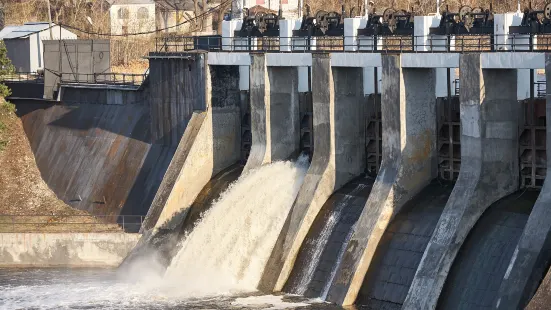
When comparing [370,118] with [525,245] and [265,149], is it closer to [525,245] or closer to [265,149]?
[265,149]

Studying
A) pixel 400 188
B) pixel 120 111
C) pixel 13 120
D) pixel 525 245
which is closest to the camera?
pixel 525 245

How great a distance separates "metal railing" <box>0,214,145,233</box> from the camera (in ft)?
171

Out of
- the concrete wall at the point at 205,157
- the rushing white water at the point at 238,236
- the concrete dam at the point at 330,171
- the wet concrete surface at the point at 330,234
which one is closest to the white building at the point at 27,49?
the concrete dam at the point at 330,171

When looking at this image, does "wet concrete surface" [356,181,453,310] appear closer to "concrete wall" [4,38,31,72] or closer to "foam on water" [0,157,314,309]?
"foam on water" [0,157,314,309]

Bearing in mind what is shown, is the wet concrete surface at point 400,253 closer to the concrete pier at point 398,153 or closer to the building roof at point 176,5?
the concrete pier at point 398,153

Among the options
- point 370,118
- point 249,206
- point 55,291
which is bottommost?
point 55,291

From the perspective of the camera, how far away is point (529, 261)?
1315 inches

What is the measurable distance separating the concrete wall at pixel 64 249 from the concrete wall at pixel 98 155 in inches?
97.6

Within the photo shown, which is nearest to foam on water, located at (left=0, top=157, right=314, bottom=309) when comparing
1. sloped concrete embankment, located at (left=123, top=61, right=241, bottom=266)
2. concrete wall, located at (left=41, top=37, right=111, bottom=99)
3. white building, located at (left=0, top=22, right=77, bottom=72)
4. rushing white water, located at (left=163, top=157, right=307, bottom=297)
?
rushing white water, located at (left=163, top=157, right=307, bottom=297)

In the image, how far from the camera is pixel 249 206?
153ft

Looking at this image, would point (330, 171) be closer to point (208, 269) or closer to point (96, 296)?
point (208, 269)

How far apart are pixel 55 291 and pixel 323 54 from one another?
42.7ft

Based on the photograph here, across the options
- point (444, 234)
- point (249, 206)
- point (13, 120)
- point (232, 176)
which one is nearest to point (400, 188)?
point (444, 234)

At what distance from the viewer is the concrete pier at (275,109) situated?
160 ft
